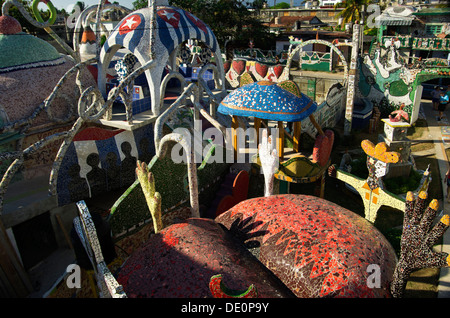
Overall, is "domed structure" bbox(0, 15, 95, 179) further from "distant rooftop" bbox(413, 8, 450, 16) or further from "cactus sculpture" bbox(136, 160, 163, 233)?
"distant rooftop" bbox(413, 8, 450, 16)

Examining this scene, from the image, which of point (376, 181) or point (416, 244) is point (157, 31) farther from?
point (416, 244)

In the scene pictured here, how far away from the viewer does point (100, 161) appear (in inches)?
425

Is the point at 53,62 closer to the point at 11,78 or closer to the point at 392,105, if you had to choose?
the point at 11,78

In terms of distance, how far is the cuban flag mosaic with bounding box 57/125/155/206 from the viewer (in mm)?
10109

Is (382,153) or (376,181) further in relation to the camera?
→ (376,181)

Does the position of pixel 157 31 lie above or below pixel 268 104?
above

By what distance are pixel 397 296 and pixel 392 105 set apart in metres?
15.1

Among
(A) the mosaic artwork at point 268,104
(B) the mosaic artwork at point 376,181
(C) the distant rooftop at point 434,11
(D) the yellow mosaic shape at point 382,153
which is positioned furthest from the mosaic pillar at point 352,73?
(C) the distant rooftop at point 434,11

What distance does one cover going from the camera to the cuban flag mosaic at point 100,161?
10.1 meters

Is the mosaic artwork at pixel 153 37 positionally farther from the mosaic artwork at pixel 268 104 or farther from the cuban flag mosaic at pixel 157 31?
the mosaic artwork at pixel 268 104

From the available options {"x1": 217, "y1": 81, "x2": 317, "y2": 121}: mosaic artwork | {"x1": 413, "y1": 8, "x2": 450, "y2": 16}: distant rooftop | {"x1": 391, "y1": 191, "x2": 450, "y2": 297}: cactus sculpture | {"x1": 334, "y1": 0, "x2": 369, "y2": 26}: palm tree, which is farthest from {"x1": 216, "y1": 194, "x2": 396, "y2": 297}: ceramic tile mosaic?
{"x1": 334, "y1": 0, "x2": 369, "y2": 26}: palm tree

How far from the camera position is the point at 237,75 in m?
22.3

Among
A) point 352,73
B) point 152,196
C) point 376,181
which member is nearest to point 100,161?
point 152,196

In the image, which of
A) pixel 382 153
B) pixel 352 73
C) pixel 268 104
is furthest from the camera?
pixel 352 73
